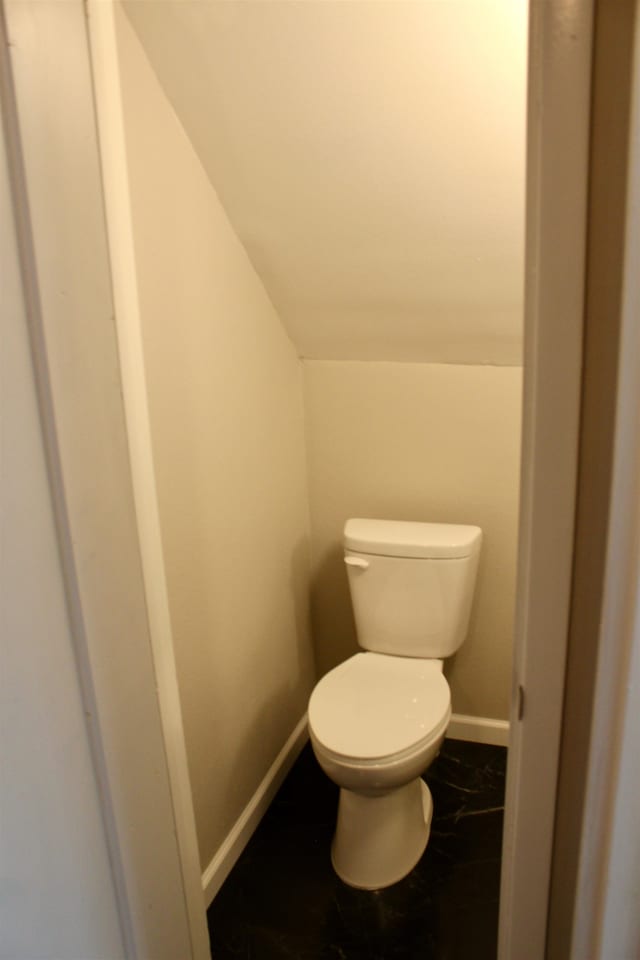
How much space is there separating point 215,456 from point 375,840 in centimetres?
108

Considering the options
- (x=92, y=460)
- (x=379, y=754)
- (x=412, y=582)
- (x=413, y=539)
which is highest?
(x=92, y=460)

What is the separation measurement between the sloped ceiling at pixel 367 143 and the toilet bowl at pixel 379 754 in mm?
1014

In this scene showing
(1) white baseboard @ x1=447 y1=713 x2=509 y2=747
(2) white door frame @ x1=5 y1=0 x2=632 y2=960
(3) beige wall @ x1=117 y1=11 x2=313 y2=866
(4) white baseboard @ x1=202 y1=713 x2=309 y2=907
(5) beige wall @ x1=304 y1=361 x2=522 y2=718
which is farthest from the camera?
(1) white baseboard @ x1=447 y1=713 x2=509 y2=747

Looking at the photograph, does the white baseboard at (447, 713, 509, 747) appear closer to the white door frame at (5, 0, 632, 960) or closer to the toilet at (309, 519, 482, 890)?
the toilet at (309, 519, 482, 890)

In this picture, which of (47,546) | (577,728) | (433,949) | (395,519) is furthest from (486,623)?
(47,546)

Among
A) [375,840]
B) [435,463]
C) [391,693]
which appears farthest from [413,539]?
[375,840]

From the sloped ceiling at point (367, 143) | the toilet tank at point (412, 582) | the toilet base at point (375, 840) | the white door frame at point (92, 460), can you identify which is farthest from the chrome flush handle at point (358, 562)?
the white door frame at point (92, 460)

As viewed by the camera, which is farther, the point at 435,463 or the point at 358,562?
the point at 435,463

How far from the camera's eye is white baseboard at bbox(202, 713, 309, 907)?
5.24ft

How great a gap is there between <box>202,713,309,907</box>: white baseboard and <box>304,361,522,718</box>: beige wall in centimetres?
57

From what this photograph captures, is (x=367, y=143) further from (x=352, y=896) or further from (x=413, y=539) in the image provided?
(x=352, y=896)

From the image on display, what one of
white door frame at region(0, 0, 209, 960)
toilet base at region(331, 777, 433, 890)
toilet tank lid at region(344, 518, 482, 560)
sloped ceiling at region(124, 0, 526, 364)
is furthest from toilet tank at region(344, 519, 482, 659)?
white door frame at region(0, 0, 209, 960)

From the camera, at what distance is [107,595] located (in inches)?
30.1

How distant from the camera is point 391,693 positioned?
5.55 ft
